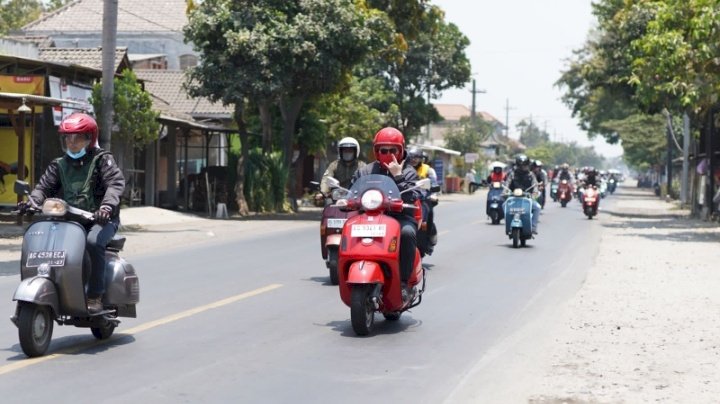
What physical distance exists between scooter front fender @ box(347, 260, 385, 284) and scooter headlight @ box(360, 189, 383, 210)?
50 cm

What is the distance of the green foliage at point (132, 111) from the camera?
28.1 m

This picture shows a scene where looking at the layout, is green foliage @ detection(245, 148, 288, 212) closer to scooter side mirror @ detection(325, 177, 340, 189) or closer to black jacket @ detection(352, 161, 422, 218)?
scooter side mirror @ detection(325, 177, 340, 189)

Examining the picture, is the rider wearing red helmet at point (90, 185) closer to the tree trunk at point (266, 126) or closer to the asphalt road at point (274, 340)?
the asphalt road at point (274, 340)

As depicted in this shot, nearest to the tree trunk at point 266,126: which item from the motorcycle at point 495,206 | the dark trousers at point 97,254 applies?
the motorcycle at point 495,206

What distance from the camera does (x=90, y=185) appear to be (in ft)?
29.1

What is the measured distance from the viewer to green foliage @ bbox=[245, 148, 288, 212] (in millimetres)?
36094

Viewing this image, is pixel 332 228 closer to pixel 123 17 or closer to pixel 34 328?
pixel 34 328

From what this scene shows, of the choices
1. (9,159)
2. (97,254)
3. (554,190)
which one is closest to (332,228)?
(97,254)

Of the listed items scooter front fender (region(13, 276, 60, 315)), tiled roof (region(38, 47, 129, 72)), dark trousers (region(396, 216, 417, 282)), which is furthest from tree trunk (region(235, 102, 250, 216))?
scooter front fender (region(13, 276, 60, 315))

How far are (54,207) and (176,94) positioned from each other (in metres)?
38.1

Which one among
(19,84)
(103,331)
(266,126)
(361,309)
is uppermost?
(19,84)

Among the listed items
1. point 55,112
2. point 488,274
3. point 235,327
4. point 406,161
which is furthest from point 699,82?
point 235,327

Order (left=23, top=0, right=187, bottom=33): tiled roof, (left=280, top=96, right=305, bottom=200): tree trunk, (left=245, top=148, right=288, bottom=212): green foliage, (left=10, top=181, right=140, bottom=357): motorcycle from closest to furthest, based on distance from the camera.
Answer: (left=10, top=181, right=140, bottom=357): motorcycle
(left=245, top=148, right=288, bottom=212): green foliage
(left=280, top=96, right=305, bottom=200): tree trunk
(left=23, top=0, right=187, bottom=33): tiled roof

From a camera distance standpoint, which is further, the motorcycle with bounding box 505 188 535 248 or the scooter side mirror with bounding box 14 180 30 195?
the motorcycle with bounding box 505 188 535 248
